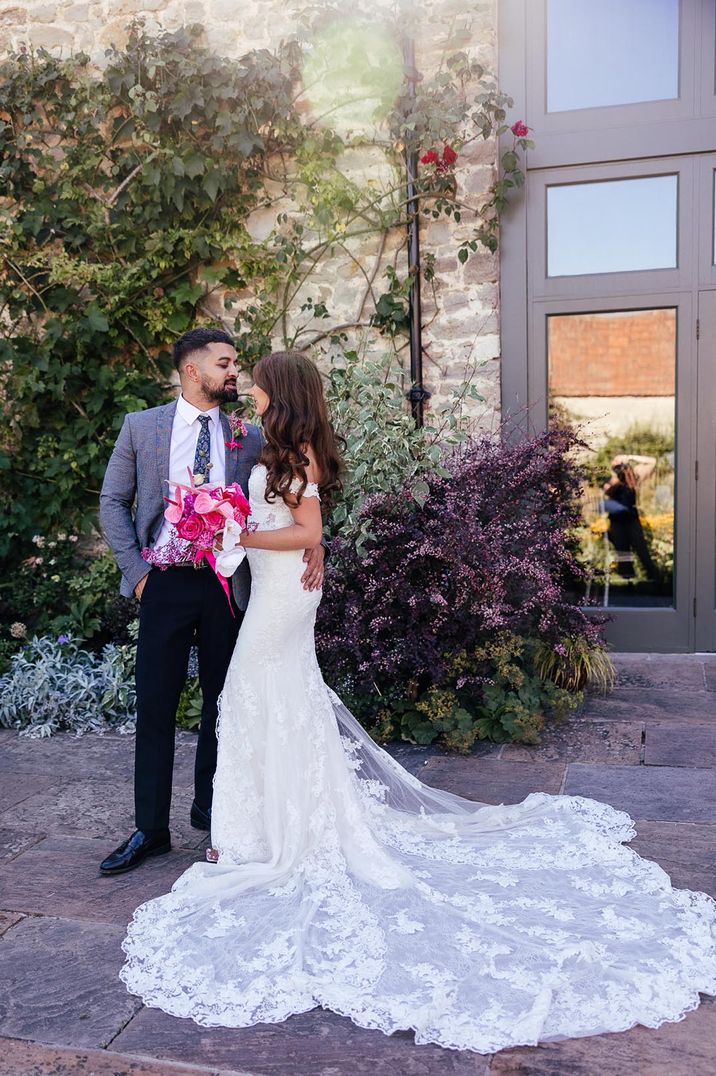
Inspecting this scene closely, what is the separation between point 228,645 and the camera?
3322 mm

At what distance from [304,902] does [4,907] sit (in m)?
0.98

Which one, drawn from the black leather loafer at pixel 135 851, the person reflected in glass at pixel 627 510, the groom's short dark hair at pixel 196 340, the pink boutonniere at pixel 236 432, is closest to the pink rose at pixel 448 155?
the person reflected in glass at pixel 627 510

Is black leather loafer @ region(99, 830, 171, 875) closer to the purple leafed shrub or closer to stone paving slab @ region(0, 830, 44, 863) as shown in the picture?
stone paving slab @ region(0, 830, 44, 863)

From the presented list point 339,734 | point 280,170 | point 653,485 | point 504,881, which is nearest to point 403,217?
point 280,170

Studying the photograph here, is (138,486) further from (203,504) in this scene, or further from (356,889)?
(356,889)

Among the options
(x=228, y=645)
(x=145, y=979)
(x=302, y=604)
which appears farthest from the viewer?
(x=228, y=645)

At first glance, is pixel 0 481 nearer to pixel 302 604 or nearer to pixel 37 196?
pixel 37 196

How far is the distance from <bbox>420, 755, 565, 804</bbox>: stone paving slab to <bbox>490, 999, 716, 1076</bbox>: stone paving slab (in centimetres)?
152

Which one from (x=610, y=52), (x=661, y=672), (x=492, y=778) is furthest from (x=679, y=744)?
(x=610, y=52)

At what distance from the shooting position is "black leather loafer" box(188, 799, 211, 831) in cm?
344

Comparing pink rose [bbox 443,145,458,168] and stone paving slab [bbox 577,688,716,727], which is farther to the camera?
pink rose [bbox 443,145,458,168]

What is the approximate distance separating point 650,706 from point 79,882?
119 inches

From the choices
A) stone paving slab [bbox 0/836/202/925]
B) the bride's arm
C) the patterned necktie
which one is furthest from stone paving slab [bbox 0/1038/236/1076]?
the patterned necktie

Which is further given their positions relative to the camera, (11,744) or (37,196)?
(37,196)
